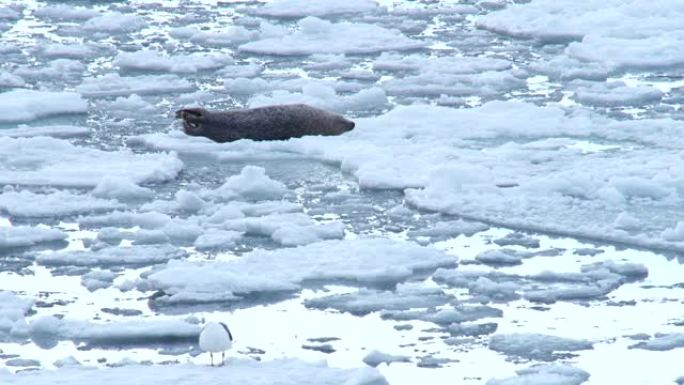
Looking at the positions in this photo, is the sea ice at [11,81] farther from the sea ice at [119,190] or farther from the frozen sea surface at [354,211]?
the sea ice at [119,190]

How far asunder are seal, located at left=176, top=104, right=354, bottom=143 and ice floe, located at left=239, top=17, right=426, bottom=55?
2.98 m

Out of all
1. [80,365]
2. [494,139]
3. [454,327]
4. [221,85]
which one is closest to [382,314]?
[454,327]

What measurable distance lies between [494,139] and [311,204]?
1753mm

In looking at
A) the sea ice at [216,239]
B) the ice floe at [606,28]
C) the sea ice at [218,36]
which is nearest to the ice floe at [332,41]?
the sea ice at [218,36]

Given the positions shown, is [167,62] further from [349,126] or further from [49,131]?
[349,126]

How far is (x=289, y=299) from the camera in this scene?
20.1ft

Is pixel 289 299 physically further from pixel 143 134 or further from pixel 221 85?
pixel 221 85

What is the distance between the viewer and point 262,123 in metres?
9.05

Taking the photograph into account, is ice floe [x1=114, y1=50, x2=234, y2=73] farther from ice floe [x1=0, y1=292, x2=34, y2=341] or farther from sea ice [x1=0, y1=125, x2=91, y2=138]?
ice floe [x1=0, y1=292, x2=34, y2=341]

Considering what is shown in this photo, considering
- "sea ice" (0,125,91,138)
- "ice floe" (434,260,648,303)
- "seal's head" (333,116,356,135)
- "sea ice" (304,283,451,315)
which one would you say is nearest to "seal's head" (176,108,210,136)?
"sea ice" (0,125,91,138)

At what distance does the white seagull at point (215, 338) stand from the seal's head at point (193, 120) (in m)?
3.78

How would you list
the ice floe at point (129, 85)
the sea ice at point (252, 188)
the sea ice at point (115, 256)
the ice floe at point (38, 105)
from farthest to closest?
the ice floe at point (129, 85) < the ice floe at point (38, 105) < the sea ice at point (252, 188) < the sea ice at point (115, 256)

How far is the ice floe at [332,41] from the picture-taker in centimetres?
1216

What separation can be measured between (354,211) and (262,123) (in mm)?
1692
